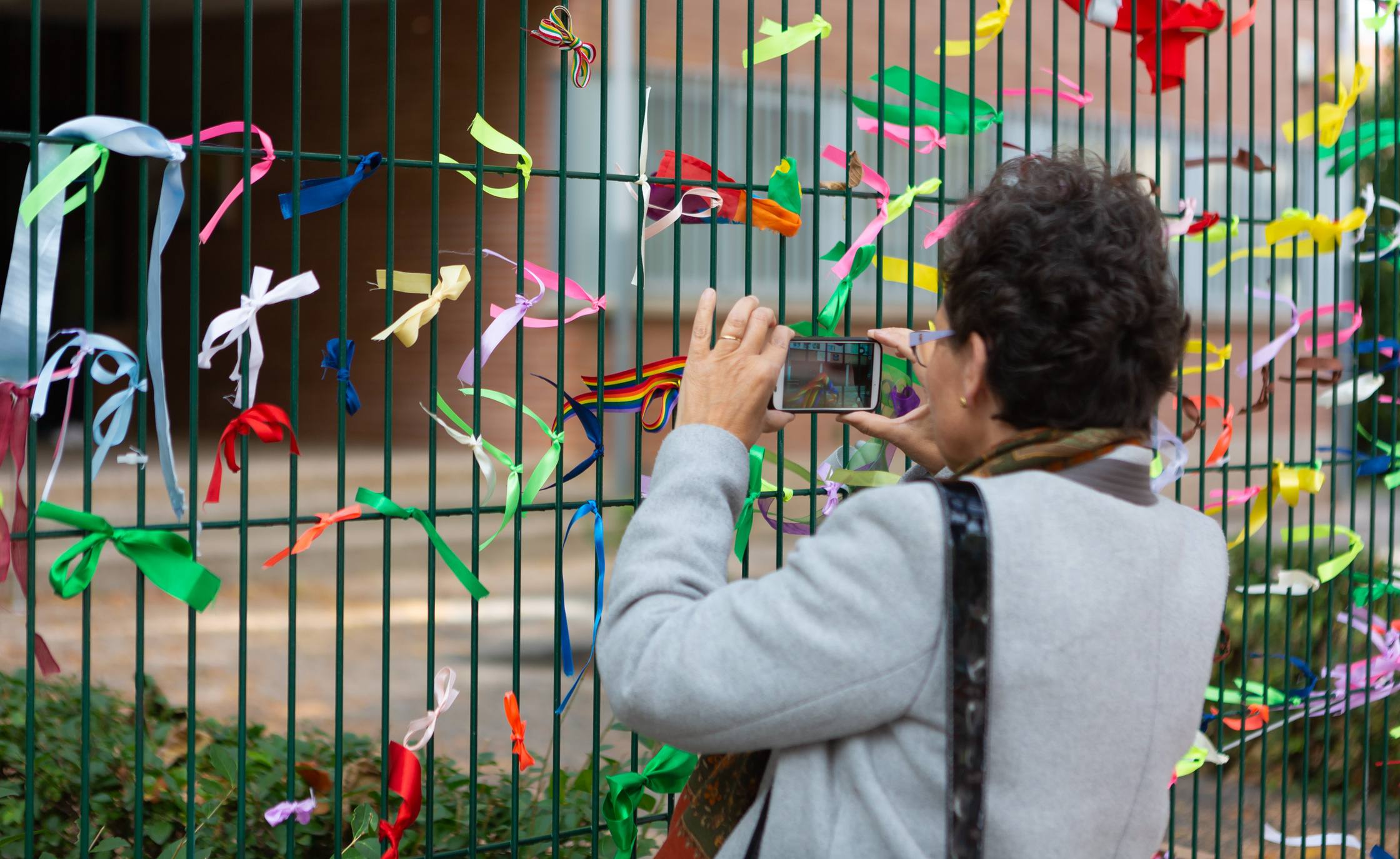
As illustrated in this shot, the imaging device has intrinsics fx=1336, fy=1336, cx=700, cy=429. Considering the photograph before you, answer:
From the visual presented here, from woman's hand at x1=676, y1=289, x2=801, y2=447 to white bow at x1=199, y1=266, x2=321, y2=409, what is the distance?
721mm

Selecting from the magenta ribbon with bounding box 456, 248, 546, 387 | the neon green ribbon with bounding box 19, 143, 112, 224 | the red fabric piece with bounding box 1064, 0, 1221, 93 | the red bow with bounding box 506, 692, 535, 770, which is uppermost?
the red fabric piece with bounding box 1064, 0, 1221, 93

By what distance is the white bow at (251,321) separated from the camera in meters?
2.05

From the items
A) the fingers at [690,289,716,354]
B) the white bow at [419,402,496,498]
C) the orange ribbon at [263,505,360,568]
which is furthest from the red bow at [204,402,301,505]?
the fingers at [690,289,716,354]

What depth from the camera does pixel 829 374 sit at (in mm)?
1938

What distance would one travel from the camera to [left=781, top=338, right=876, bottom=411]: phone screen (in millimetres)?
1882

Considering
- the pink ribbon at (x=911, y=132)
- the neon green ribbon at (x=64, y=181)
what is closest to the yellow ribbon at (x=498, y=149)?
the neon green ribbon at (x=64, y=181)

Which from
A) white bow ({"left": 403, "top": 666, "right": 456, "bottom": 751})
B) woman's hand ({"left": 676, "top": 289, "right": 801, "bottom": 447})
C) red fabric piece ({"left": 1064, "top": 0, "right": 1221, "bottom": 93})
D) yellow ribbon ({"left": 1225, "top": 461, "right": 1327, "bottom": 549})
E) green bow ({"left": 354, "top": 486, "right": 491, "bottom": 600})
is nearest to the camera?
woman's hand ({"left": 676, "top": 289, "right": 801, "bottom": 447})

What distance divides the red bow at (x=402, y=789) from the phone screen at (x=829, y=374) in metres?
1.00

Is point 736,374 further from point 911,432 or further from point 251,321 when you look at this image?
point 251,321

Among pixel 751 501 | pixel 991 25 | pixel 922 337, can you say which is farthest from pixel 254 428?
pixel 991 25

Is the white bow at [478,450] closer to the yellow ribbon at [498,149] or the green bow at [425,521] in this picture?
the green bow at [425,521]

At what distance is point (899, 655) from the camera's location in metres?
1.28

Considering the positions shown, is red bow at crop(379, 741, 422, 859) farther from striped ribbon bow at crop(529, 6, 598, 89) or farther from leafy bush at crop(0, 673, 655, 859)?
striped ribbon bow at crop(529, 6, 598, 89)

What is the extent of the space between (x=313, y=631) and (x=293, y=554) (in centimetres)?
527
